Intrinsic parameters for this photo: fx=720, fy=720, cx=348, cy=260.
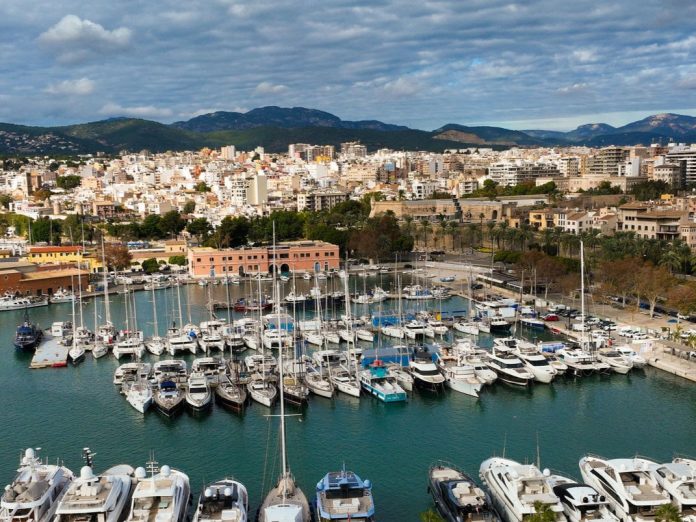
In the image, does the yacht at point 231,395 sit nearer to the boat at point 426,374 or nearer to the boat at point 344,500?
the boat at point 426,374

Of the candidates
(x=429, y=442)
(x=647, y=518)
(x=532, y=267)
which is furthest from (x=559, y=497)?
(x=532, y=267)

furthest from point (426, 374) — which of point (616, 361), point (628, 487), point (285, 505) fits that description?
point (285, 505)

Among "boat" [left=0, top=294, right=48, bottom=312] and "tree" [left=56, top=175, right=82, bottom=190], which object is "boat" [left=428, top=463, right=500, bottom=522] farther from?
"tree" [left=56, top=175, right=82, bottom=190]

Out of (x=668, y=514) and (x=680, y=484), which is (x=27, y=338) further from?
(x=668, y=514)

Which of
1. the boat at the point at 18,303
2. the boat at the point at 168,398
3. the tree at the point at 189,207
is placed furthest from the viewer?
the tree at the point at 189,207

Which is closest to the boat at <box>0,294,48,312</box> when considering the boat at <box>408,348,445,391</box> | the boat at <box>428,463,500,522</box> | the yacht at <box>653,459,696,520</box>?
the boat at <box>408,348,445,391</box>

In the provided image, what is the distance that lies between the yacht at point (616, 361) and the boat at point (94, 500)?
14464 millimetres

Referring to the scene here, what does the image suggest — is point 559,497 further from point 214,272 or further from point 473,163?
point 473,163

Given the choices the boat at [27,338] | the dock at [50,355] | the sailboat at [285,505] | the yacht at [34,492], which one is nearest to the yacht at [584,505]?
the sailboat at [285,505]

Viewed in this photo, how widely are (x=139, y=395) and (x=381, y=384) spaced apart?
6269 mm

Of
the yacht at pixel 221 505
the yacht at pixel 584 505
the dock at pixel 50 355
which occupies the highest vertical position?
the yacht at pixel 221 505

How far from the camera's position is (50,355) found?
77.9 feet

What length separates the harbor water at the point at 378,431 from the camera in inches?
591

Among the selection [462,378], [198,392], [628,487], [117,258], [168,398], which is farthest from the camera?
[117,258]
